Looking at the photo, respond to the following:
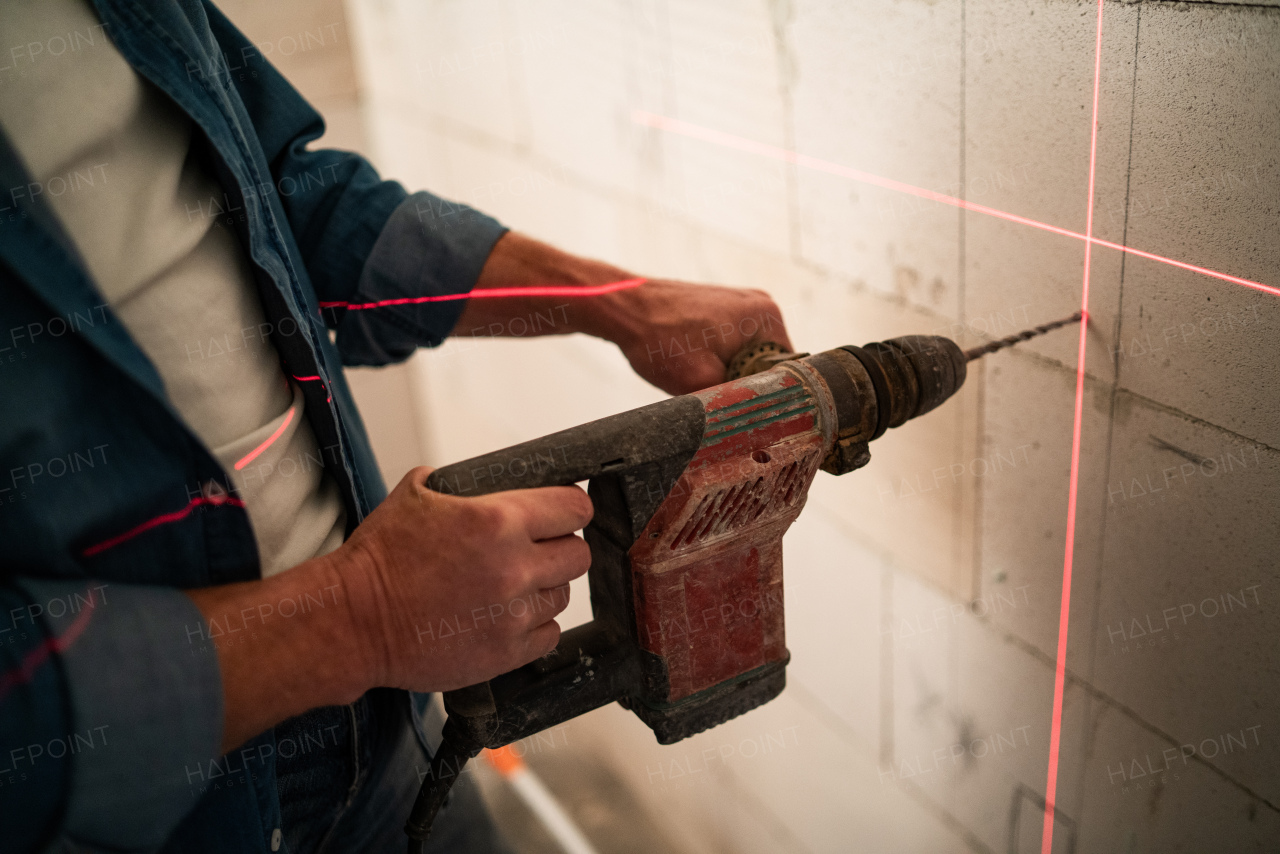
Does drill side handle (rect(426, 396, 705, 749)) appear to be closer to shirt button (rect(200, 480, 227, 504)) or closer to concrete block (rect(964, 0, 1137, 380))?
shirt button (rect(200, 480, 227, 504))

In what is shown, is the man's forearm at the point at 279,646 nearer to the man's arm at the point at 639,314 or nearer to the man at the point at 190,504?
the man at the point at 190,504

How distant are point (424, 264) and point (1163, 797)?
1.07 metres

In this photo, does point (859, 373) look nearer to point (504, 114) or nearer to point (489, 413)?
point (504, 114)

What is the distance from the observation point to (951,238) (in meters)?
1.08

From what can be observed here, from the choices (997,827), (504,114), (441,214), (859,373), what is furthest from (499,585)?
(504,114)

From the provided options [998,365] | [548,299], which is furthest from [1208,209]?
[548,299]

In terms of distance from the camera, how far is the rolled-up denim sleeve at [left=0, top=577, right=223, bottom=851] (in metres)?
0.64

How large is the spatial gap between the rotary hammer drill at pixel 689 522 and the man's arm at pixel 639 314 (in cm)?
8

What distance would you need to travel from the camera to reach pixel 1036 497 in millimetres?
1075

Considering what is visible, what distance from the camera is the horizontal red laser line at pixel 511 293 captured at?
44.8 inches

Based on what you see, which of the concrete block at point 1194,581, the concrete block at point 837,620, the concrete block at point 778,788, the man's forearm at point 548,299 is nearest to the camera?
the concrete block at point 1194,581

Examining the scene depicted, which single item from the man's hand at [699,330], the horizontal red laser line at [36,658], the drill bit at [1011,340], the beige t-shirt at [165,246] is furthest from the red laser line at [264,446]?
the drill bit at [1011,340]

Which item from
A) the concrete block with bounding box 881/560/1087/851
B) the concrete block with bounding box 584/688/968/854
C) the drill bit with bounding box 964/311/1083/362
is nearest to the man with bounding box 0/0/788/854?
the drill bit with bounding box 964/311/1083/362

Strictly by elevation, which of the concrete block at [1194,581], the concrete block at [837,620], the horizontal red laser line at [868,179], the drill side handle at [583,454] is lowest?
the concrete block at [837,620]
